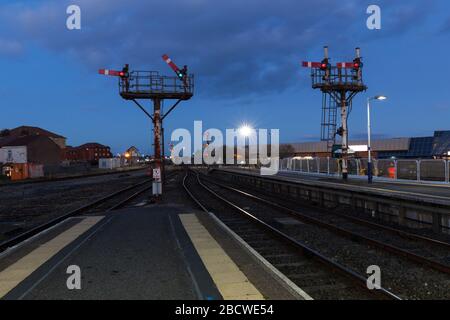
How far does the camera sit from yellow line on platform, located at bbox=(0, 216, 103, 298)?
6711 millimetres

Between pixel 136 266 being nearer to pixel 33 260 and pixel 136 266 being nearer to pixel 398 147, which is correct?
pixel 33 260

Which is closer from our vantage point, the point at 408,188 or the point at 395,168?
the point at 408,188

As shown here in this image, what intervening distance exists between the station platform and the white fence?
68.4ft

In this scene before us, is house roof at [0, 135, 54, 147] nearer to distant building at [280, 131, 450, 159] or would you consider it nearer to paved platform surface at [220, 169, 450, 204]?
distant building at [280, 131, 450, 159]

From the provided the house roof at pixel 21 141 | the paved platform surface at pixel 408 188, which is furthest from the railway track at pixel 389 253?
the house roof at pixel 21 141

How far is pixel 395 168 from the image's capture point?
31703 mm

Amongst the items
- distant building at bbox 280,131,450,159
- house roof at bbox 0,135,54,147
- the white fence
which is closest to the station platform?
the white fence

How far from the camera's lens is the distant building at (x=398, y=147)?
63681mm

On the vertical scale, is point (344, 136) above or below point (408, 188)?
above

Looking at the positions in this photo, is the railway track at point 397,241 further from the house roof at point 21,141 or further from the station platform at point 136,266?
the house roof at point 21,141

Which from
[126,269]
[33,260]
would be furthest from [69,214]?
[126,269]

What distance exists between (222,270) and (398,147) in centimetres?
8784

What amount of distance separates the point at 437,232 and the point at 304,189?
1114cm

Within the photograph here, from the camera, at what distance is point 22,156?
87.6 metres
